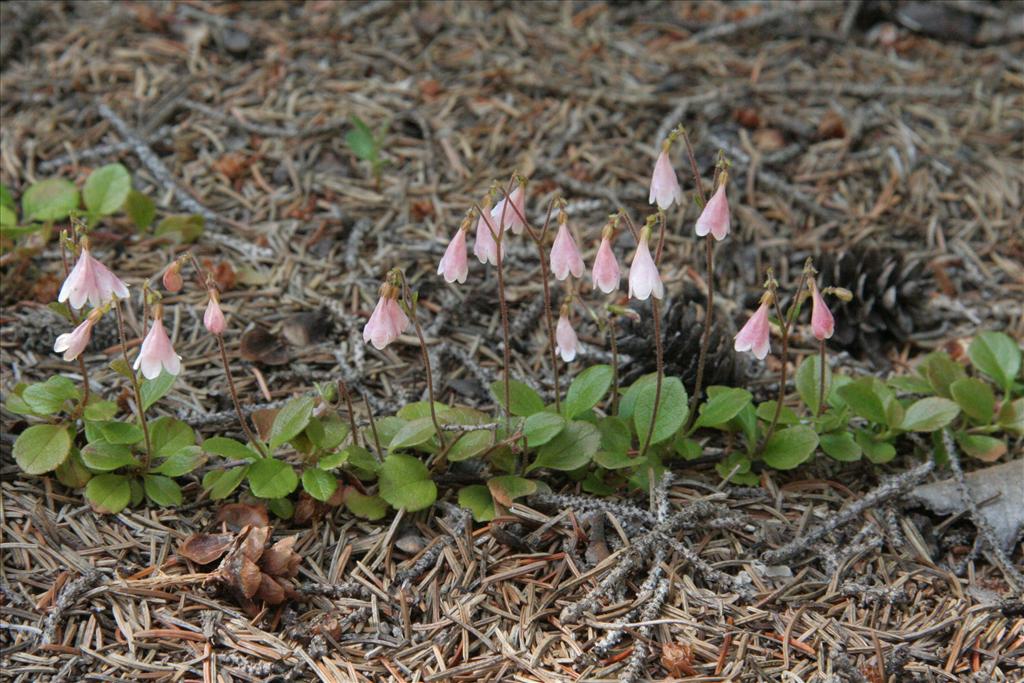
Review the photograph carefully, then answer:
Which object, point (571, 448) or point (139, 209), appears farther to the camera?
point (139, 209)

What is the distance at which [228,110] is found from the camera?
4.21m

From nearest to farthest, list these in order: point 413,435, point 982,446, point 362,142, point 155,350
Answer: point 155,350 < point 413,435 < point 982,446 < point 362,142

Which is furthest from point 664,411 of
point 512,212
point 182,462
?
point 182,462

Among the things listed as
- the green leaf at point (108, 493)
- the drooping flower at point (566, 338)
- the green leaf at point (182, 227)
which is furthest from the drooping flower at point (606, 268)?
the green leaf at point (182, 227)

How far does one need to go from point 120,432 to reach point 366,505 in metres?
0.71

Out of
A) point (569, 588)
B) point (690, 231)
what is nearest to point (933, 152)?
point (690, 231)

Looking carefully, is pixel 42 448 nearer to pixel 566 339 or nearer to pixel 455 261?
pixel 455 261

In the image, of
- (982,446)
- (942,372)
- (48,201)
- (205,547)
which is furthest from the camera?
(48,201)

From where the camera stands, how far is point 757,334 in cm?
255

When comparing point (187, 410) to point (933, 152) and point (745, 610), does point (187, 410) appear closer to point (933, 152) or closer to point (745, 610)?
point (745, 610)

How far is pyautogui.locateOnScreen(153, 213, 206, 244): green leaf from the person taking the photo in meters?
3.57

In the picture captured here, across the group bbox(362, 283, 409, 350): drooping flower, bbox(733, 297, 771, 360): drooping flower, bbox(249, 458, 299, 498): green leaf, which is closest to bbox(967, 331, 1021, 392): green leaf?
bbox(733, 297, 771, 360): drooping flower

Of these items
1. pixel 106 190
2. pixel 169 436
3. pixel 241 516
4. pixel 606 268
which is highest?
pixel 606 268

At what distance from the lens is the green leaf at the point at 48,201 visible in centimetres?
348
